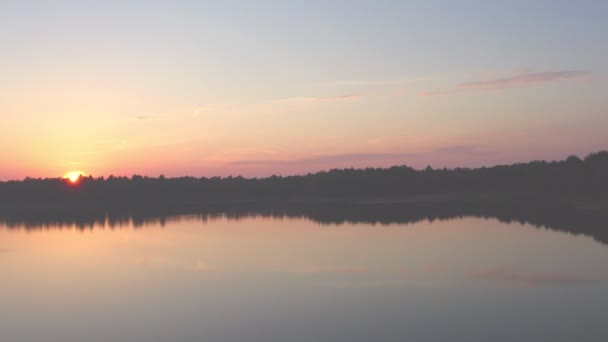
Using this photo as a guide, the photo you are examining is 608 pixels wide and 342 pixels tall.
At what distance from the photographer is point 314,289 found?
51.6 feet

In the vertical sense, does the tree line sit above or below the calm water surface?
above

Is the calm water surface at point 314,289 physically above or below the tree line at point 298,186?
below

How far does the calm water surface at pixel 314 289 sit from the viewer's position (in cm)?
1188

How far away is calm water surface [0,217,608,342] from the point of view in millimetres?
11875

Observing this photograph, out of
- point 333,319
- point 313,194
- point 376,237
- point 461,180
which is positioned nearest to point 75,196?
point 313,194

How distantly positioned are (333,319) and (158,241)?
60.1ft

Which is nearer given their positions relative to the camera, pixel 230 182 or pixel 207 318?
pixel 207 318

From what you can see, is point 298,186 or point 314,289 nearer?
point 314,289

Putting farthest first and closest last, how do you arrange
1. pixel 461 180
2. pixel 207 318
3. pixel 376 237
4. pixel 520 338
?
pixel 461 180, pixel 376 237, pixel 207 318, pixel 520 338

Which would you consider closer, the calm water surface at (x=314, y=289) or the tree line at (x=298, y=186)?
the calm water surface at (x=314, y=289)

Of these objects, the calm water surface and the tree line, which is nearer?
the calm water surface

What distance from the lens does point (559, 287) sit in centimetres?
Result: 1523

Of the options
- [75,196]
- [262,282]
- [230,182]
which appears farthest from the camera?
[230,182]

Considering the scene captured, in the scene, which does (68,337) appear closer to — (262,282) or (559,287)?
(262,282)
